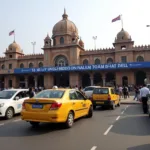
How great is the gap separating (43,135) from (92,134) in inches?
61.4

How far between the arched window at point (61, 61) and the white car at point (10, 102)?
3488 cm

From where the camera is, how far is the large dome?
5028cm

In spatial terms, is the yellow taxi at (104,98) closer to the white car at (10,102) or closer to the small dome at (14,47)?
the white car at (10,102)

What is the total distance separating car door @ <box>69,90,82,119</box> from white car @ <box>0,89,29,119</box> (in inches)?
140

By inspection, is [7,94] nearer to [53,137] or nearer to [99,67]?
[53,137]

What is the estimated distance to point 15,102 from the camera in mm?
11086

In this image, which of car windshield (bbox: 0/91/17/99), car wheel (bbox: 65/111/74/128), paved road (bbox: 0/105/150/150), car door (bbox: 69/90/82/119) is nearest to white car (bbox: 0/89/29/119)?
car windshield (bbox: 0/91/17/99)

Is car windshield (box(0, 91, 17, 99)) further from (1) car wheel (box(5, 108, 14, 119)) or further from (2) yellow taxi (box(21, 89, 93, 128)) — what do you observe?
(2) yellow taxi (box(21, 89, 93, 128))

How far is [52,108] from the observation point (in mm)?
7375

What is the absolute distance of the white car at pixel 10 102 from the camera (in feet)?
33.5

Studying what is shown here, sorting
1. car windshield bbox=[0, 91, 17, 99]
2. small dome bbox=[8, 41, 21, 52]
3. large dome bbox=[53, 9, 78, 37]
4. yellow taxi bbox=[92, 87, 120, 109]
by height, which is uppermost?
large dome bbox=[53, 9, 78, 37]

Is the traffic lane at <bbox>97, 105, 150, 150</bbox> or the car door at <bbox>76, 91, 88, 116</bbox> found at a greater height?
the car door at <bbox>76, 91, 88, 116</bbox>

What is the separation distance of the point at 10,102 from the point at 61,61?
3698 cm

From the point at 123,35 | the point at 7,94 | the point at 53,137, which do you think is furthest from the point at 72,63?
the point at 53,137
